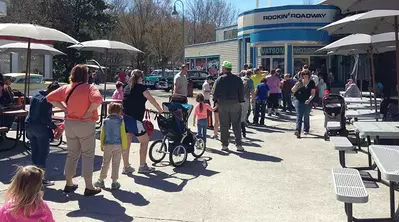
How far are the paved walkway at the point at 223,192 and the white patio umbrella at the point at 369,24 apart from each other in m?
2.50

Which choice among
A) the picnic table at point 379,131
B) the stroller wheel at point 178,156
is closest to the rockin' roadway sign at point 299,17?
the stroller wheel at point 178,156

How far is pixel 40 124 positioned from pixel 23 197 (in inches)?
143

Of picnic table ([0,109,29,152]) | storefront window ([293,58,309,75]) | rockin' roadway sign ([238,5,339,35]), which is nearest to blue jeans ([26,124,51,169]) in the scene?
picnic table ([0,109,29,152])

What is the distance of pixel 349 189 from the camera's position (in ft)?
13.9

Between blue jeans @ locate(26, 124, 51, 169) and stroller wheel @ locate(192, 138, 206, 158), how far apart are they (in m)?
2.97

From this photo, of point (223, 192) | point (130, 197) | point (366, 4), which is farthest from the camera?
point (366, 4)

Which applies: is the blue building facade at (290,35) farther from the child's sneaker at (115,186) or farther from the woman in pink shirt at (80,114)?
the woman in pink shirt at (80,114)

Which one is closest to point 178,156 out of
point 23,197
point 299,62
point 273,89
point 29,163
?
point 29,163

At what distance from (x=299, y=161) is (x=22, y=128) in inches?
231

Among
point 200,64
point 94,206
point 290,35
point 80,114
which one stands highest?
point 290,35

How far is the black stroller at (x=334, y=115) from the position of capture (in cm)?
1068

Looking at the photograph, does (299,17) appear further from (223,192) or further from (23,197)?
(23,197)

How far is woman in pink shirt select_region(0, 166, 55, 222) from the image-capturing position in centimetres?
319

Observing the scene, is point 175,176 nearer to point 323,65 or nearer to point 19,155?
point 19,155
